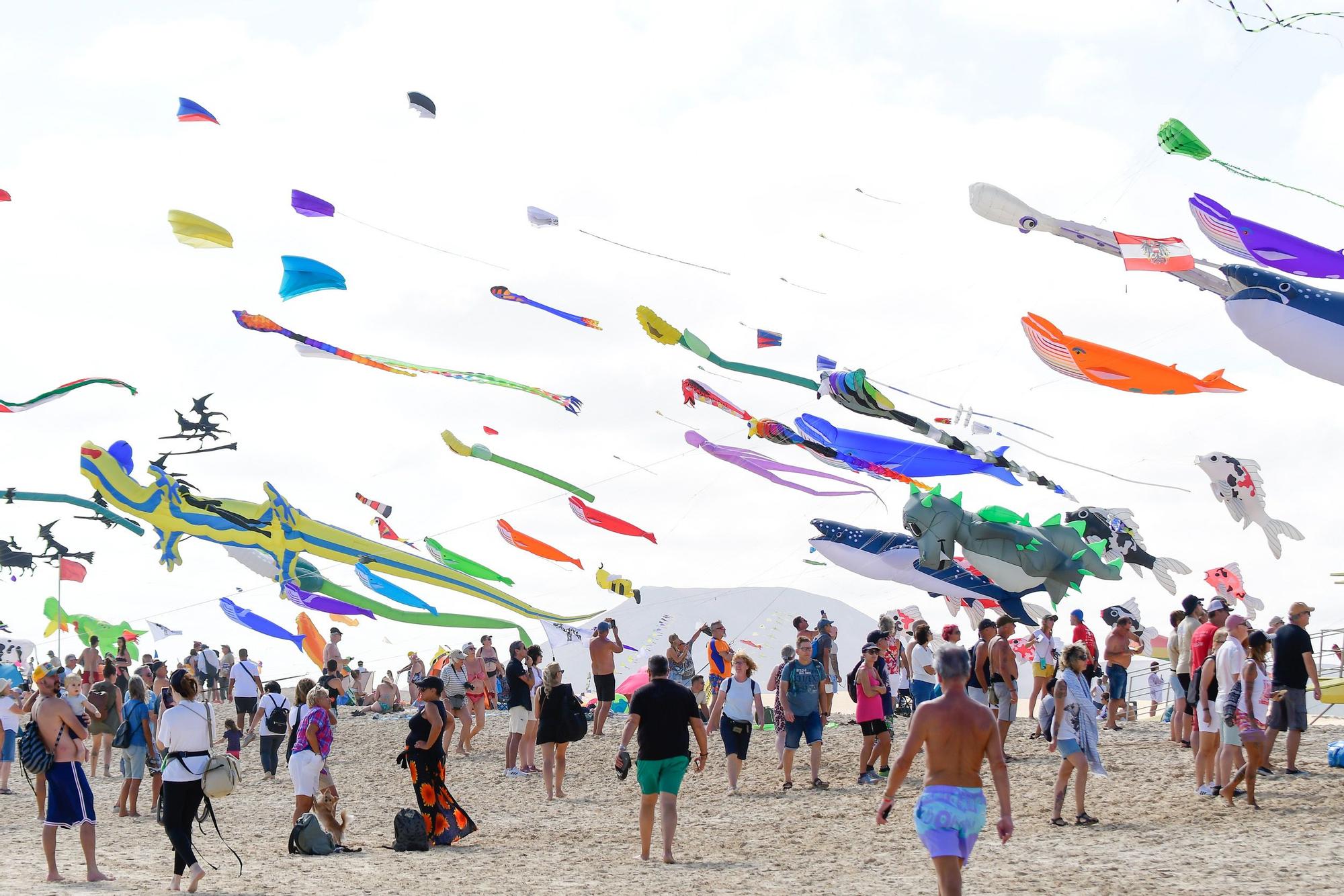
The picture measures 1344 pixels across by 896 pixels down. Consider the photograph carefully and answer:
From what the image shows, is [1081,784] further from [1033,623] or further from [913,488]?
[1033,623]

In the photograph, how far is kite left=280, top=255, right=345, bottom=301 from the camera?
1733 cm

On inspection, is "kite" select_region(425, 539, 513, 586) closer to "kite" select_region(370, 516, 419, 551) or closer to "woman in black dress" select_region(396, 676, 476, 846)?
"kite" select_region(370, 516, 419, 551)

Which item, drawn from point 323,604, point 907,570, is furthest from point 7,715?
point 907,570

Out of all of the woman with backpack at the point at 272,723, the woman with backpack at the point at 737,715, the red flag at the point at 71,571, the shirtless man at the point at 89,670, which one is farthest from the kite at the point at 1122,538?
the red flag at the point at 71,571

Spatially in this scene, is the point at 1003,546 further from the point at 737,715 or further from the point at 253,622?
the point at 253,622

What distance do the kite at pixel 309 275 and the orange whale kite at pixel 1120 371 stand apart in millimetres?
8990

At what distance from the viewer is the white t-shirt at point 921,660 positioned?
13.1m

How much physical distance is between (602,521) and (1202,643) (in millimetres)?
14977

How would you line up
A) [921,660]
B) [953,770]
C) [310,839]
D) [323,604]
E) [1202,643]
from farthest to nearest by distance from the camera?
[323,604] < [921,660] < [1202,643] < [310,839] < [953,770]

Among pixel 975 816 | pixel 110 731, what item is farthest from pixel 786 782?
pixel 110 731

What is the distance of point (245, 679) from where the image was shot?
17875 millimetres

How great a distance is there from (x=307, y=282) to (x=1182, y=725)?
1167cm

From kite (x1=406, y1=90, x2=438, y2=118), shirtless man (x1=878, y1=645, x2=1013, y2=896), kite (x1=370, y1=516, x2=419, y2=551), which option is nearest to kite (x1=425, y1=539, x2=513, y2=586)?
kite (x1=370, y1=516, x2=419, y2=551)

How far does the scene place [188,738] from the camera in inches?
335
